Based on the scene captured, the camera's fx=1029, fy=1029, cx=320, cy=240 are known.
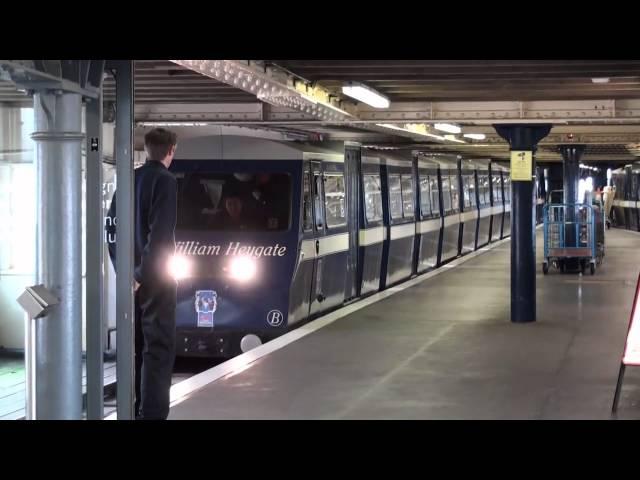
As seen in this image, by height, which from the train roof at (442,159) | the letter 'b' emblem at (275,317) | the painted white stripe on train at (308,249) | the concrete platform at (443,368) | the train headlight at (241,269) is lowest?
the concrete platform at (443,368)

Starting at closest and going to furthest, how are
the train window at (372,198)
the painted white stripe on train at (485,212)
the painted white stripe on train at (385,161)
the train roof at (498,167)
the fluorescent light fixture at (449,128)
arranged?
the train window at (372,198)
the fluorescent light fixture at (449,128)
the painted white stripe on train at (385,161)
the painted white stripe on train at (485,212)
the train roof at (498,167)

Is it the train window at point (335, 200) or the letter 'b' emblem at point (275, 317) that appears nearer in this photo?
the letter 'b' emblem at point (275, 317)

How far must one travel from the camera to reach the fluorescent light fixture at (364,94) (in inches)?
418

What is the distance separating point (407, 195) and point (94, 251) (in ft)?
45.6

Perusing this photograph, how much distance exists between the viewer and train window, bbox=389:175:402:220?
1772 cm

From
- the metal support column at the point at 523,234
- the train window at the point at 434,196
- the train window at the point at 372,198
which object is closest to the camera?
the metal support column at the point at 523,234

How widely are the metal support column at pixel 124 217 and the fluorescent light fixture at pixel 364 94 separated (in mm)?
4873

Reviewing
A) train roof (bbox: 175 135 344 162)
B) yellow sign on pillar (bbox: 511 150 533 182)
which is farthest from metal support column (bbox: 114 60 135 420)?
yellow sign on pillar (bbox: 511 150 533 182)

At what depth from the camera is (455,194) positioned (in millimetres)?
24766

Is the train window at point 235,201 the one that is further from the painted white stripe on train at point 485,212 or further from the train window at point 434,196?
the painted white stripe on train at point 485,212

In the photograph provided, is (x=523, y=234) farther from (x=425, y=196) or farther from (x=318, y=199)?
(x=425, y=196)

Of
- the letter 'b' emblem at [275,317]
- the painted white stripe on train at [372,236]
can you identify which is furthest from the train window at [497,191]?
the letter 'b' emblem at [275,317]

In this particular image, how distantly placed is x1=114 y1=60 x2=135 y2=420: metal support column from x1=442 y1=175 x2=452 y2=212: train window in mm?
17471
